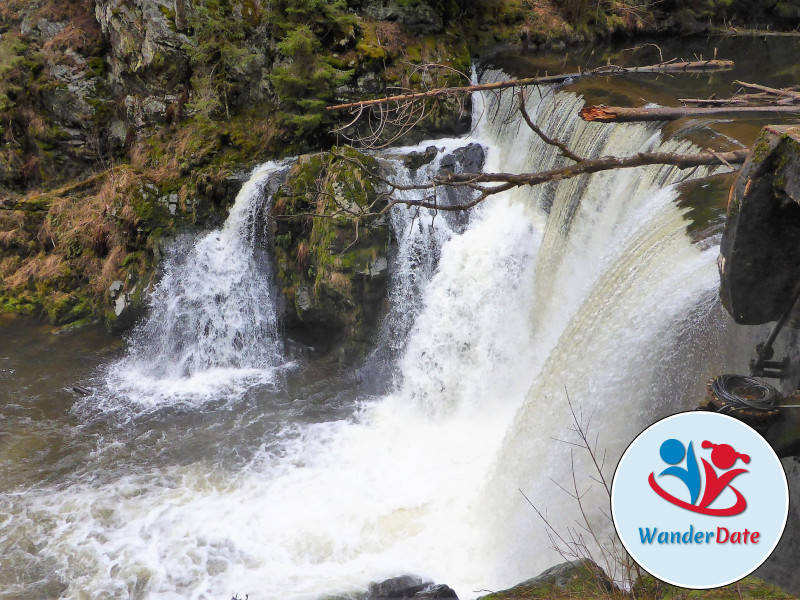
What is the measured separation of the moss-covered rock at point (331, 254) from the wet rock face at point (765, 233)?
5.76 metres

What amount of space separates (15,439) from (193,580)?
3.92m

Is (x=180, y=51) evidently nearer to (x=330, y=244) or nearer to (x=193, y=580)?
(x=330, y=244)

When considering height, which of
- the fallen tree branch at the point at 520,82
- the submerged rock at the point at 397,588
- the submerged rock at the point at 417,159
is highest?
the fallen tree branch at the point at 520,82

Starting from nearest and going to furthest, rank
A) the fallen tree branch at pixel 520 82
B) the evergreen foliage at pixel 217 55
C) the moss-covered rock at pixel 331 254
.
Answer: the fallen tree branch at pixel 520 82
the moss-covered rock at pixel 331 254
the evergreen foliage at pixel 217 55

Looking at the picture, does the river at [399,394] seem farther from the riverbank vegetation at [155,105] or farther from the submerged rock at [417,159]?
the riverbank vegetation at [155,105]

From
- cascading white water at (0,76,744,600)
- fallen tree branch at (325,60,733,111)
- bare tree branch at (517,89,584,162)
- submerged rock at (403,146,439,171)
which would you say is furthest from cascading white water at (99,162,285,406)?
bare tree branch at (517,89,584,162)

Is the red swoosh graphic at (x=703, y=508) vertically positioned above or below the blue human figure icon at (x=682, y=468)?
below

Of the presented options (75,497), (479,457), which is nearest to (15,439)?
(75,497)

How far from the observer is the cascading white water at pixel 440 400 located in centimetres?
502

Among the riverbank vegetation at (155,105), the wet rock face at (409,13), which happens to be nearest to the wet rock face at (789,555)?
the riverbank vegetation at (155,105)

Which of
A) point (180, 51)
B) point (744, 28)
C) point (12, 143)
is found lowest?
point (12, 143)

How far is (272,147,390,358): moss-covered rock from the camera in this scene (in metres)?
8.69

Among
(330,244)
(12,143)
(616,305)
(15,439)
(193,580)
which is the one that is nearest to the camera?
(616,305)

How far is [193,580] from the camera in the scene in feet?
18.2
